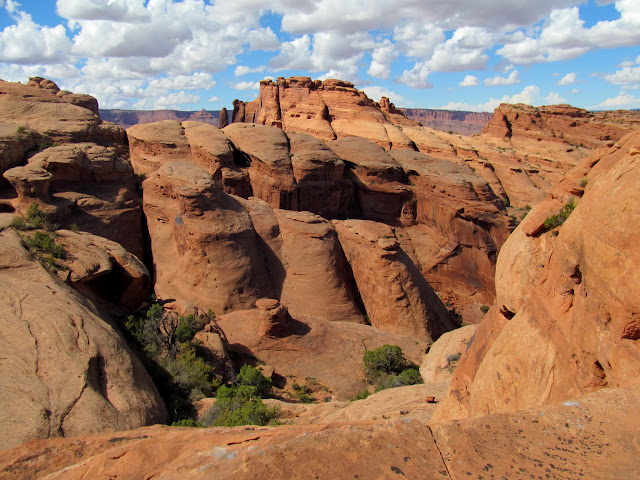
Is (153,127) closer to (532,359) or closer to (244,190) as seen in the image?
(244,190)

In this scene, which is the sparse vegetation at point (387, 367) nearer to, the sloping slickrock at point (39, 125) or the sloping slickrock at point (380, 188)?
the sloping slickrock at point (380, 188)

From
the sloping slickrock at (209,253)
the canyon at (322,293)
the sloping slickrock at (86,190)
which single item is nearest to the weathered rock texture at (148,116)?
the canyon at (322,293)

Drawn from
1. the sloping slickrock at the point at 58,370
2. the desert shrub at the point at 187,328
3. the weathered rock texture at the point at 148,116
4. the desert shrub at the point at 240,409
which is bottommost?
the desert shrub at the point at 240,409

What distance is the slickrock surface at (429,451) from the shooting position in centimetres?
393

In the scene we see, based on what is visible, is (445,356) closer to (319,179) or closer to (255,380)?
(255,380)

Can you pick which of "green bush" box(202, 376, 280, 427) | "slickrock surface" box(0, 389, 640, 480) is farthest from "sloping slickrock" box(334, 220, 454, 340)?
"slickrock surface" box(0, 389, 640, 480)

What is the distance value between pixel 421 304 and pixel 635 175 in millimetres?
14369

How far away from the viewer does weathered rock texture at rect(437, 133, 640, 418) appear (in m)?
5.16

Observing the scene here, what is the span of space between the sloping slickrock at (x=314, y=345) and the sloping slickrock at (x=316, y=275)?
1.61 metres

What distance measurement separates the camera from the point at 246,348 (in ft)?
54.8

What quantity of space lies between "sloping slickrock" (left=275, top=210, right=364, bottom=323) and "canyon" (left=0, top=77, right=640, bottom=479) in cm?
9

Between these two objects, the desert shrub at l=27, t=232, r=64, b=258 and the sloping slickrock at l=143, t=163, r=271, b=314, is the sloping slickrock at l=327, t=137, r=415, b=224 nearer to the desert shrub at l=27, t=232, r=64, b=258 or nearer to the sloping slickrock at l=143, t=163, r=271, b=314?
the sloping slickrock at l=143, t=163, r=271, b=314

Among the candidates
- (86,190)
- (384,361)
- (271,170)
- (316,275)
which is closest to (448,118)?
(271,170)

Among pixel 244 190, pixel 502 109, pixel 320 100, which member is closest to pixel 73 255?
pixel 244 190
